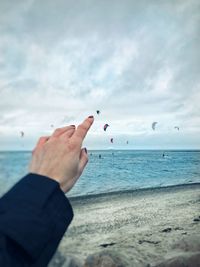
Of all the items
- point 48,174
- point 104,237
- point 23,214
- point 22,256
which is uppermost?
point 48,174

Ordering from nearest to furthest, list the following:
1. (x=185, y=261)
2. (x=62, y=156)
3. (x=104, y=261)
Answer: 1. (x=62, y=156)
2. (x=185, y=261)
3. (x=104, y=261)

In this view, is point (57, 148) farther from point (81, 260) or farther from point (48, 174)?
point (81, 260)

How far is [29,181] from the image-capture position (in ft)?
3.10

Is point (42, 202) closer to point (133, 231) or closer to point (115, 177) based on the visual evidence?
point (133, 231)

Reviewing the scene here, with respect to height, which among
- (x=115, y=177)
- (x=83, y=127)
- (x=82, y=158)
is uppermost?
(x=83, y=127)

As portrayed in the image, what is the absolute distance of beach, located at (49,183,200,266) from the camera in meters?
7.06

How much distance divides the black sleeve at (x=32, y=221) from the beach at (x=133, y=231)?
5.75 m

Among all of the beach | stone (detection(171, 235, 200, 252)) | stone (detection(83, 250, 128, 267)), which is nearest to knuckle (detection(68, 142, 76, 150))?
stone (detection(83, 250, 128, 267))

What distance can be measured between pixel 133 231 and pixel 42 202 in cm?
908

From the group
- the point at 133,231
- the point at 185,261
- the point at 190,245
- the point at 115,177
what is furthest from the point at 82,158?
the point at 115,177

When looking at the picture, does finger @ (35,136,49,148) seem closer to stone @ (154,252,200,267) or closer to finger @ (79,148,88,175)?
finger @ (79,148,88,175)

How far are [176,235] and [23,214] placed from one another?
8317 mm

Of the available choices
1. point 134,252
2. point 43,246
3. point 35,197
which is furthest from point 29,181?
point 134,252

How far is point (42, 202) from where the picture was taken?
0.90 meters
